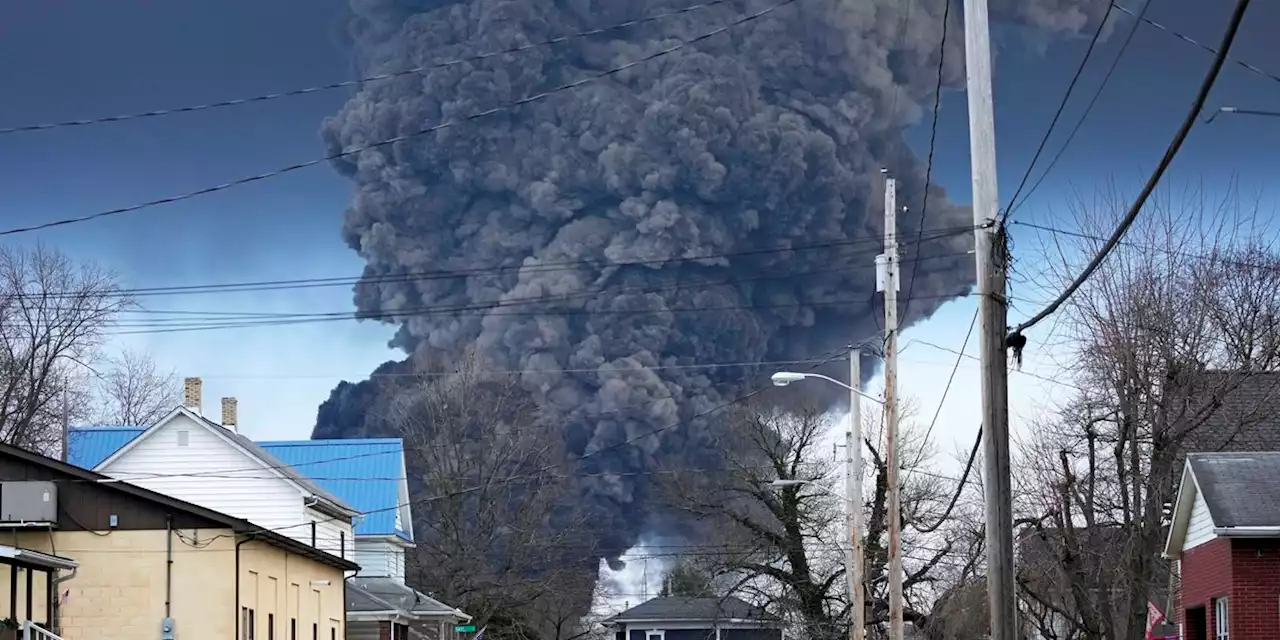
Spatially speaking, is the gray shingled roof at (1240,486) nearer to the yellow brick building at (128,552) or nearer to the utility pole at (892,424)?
the utility pole at (892,424)

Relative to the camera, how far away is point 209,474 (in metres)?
46.7

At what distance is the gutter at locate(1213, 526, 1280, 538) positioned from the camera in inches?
966

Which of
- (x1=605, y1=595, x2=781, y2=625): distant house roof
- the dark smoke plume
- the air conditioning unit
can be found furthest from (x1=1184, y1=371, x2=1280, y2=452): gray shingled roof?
the dark smoke plume

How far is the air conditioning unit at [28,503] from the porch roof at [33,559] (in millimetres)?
1176

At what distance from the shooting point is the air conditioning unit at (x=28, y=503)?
108 ft

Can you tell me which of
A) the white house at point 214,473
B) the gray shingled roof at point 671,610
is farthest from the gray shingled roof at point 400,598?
the gray shingled roof at point 671,610

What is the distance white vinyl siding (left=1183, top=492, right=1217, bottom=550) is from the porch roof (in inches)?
784

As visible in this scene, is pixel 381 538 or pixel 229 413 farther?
pixel 381 538

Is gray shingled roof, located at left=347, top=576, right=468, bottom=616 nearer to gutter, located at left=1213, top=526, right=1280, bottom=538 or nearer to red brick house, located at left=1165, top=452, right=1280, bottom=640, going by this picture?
red brick house, located at left=1165, top=452, right=1280, bottom=640

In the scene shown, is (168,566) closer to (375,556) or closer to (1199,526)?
(1199,526)

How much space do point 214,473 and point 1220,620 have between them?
2950cm

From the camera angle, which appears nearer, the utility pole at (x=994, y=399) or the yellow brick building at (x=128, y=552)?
the utility pole at (x=994, y=399)

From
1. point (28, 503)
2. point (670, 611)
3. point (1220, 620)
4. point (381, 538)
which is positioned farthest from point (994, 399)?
point (670, 611)

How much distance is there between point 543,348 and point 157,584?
81.6 meters
